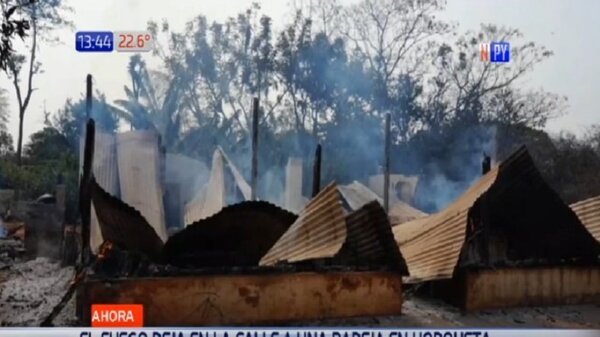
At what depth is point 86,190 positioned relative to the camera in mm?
2252

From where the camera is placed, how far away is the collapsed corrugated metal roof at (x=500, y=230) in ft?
8.25

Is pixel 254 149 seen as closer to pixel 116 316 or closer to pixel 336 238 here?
pixel 336 238

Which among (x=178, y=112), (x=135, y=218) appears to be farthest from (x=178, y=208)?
(x=178, y=112)

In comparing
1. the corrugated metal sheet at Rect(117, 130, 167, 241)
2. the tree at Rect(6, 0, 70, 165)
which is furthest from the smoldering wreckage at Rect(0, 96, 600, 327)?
the tree at Rect(6, 0, 70, 165)

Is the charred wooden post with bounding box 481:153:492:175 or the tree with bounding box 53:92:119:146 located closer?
the tree with bounding box 53:92:119:146

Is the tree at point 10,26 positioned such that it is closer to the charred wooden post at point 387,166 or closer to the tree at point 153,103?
the tree at point 153,103

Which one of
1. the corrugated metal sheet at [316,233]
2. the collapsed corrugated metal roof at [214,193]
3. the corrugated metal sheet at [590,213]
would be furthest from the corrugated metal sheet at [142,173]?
the corrugated metal sheet at [590,213]

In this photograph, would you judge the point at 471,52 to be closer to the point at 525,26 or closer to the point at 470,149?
the point at 525,26

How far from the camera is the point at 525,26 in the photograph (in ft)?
7.76

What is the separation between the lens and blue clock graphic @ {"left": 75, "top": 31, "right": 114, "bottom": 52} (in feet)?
7.29

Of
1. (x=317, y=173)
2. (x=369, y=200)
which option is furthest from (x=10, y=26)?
(x=369, y=200)

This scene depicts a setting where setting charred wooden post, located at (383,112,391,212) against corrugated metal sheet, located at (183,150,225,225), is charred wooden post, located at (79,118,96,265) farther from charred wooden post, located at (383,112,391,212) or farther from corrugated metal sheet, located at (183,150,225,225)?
charred wooden post, located at (383,112,391,212)

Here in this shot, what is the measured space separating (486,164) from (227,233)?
3.34 ft

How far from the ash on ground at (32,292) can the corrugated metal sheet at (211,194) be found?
454mm
